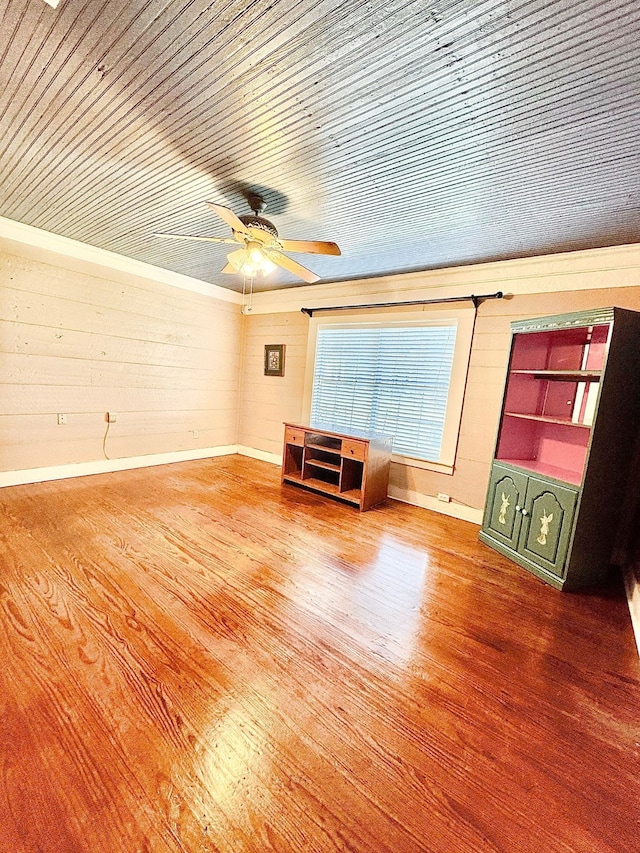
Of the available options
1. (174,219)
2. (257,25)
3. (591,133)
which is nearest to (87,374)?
(174,219)

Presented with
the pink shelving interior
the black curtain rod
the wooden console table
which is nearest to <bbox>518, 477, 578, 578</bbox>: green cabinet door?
the pink shelving interior

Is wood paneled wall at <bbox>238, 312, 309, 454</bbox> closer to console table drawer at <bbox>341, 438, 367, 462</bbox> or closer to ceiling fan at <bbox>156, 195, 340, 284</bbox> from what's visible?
console table drawer at <bbox>341, 438, 367, 462</bbox>

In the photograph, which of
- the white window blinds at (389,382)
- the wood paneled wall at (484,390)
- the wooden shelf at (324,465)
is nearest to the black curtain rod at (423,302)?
the wood paneled wall at (484,390)

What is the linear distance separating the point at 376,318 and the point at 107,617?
3743 millimetres

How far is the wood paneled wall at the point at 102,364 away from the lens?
3545 millimetres

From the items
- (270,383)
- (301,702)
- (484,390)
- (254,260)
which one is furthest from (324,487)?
(301,702)

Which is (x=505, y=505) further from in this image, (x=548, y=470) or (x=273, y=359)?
(x=273, y=359)

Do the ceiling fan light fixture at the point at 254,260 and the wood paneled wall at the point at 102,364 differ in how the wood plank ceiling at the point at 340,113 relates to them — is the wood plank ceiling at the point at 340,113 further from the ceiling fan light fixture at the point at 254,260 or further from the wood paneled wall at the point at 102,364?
the wood paneled wall at the point at 102,364

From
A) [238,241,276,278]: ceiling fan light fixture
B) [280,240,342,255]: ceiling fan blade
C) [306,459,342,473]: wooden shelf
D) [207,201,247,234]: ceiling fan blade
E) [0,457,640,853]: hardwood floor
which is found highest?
[207,201,247,234]: ceiling fan blade

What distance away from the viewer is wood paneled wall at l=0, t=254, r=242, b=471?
3545 millimetres

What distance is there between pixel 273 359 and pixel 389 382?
1943mm

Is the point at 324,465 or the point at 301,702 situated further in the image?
the point at 324,465

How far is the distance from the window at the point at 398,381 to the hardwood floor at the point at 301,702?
5.02 ft

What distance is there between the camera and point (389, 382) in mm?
4137
